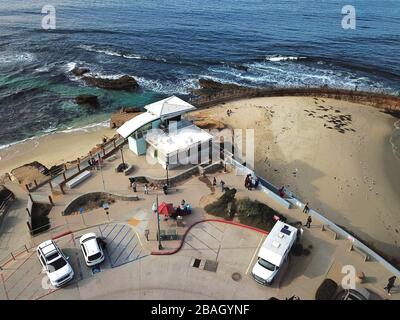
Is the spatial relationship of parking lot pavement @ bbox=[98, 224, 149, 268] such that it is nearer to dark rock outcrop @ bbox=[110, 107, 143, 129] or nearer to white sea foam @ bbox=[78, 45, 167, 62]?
dark rock outcrop @ bbox=[110, 107, 143, 129]

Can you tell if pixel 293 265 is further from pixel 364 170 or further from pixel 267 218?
pixel 364 170

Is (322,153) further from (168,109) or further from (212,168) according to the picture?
(168,109)

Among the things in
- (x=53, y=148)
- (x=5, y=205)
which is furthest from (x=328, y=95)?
(x=5, y=205)

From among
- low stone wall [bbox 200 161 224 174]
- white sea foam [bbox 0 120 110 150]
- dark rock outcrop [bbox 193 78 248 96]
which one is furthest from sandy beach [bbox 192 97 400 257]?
white sea foam [bbox 0 120 110 150]

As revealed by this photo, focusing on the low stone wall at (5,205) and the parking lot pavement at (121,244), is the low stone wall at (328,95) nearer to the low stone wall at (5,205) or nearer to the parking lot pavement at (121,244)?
the low stone wall at (5,205)

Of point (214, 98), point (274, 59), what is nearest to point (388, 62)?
point (274, 59)

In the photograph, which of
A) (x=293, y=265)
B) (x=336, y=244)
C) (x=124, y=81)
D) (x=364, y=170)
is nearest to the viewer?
(x=293, y=265)
